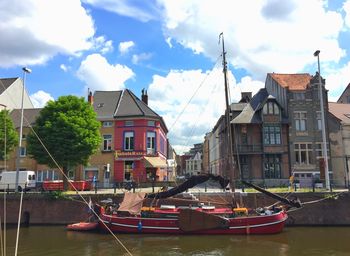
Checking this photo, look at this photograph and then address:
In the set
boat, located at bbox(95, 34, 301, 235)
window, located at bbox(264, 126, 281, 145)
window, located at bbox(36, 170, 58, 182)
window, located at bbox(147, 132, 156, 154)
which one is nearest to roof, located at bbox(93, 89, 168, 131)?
window, located at bbox(147, 132, 156, 154)

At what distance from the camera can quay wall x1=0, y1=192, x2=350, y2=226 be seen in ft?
85.9

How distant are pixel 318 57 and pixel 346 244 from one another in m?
18.0

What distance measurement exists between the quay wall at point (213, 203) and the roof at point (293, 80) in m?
19.3

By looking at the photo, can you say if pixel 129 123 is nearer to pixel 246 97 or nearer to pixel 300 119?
pixel 300 119

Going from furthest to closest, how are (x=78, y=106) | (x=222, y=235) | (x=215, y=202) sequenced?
1. (x=78, y=106)
2. (x=215, y=202)
3. (x=222, y=235)

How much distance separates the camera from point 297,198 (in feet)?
83.8

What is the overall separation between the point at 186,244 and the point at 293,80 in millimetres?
32080

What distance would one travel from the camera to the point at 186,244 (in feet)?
65.9

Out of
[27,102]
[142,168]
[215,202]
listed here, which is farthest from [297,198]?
[27,102]

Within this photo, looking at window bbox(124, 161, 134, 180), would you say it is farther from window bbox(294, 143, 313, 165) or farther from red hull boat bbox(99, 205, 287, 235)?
window bbox(294, 143, 313, 165)

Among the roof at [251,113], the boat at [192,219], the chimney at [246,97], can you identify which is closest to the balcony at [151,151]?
the roof at [251,113]

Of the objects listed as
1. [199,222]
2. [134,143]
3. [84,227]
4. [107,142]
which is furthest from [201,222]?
[107,142]

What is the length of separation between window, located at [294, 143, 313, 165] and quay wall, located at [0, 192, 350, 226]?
15.0 meters

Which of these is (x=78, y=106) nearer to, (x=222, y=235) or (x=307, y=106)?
(x=222, y=235)
